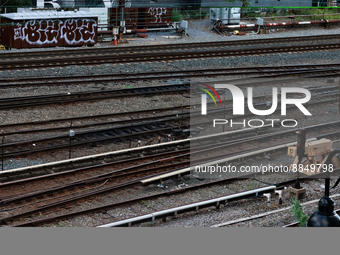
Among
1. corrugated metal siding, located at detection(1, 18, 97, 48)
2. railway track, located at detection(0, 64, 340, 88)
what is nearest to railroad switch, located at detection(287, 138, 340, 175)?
railway track, located at detection(0, 64, 340, 88)

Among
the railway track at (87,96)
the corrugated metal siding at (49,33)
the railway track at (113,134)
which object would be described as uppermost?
the corrugated metal siding at (49,33)

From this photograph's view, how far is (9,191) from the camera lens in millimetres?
11648

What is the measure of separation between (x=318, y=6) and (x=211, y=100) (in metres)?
29.3

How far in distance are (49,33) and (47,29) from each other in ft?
0.77

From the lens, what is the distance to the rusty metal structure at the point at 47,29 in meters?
28.0

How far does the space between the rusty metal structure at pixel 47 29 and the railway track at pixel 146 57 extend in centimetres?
450

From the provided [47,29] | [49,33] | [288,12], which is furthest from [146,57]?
[288,12]

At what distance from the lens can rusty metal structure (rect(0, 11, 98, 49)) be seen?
28.0 meters

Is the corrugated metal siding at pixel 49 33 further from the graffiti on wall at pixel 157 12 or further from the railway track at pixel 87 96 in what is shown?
the railway track at pixel 87 96

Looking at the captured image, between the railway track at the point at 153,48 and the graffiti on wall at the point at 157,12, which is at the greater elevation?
the graffiti on wall at the point at 157,12

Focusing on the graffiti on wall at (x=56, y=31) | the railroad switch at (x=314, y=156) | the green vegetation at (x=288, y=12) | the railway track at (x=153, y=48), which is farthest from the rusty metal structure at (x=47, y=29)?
the railroad switch at (x=314, y=156)

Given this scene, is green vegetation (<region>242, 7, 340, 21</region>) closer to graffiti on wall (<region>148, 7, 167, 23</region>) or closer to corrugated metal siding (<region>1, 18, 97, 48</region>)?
graffiti on wall (<region>148, 7, 167, 23</region>)

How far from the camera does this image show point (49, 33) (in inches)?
1128

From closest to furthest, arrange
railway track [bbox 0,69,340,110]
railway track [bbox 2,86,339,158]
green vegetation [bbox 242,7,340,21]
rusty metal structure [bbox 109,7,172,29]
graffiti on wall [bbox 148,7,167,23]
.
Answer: railway track [bbox 2,86,339,158], railway track [bbox 0,69,340,110], rusty metal structure [bbox 109,7,172,29], graffiti on wall [bbox 148,7,167,23], green vegetation [bbox 242,7,340,21]
